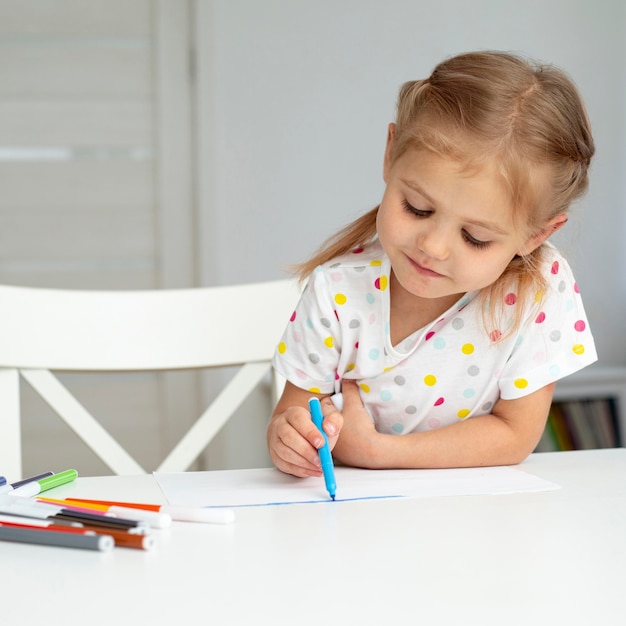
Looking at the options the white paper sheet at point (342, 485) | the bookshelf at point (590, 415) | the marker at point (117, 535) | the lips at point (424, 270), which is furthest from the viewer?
the bookshelf at point (590, 415)

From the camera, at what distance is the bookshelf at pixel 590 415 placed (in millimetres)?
2354

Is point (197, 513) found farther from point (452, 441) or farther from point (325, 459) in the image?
point (452, 441)

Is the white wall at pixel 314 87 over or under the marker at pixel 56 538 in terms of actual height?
over

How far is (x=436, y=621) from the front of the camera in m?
0.46

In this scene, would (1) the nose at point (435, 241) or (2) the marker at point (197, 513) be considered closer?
(2) the marker at point (197, 513)

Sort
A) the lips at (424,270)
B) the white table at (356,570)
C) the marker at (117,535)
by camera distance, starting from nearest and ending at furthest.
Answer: the white table at (356,570)
the marker at (117,535)
the lips at (424,270)

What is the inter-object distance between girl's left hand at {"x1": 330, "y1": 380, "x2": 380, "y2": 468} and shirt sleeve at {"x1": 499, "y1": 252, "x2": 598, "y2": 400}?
16 centimetres

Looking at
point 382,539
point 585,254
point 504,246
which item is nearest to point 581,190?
point 504,246

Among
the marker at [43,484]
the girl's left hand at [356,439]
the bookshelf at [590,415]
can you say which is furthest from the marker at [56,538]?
the bookshelf at [590,415]

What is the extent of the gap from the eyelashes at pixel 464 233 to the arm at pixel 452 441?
0.19 meters

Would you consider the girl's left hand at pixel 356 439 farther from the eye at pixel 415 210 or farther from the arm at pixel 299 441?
the eye at pixel 415 210

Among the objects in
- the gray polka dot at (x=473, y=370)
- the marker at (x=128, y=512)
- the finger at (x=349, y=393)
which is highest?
the gray polka dot at (x=473, y=370)

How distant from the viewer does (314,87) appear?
7.88ft

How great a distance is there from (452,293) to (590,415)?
1.66m
